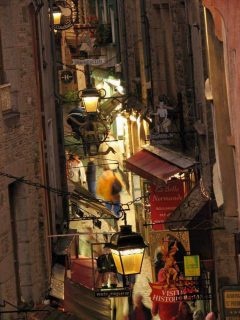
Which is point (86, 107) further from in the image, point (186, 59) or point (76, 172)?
point (186, 59)

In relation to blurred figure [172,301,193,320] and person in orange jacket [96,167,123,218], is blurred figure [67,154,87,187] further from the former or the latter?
blurred figure [172,301,193,320]

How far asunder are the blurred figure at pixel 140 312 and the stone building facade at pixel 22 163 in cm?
470

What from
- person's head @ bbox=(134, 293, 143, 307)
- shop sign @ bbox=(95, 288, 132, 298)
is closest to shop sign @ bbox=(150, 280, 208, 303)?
shop sign @ bbox=(95, 288, 132, 298)

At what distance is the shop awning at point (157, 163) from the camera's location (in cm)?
2519

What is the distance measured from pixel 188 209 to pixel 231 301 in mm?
5992

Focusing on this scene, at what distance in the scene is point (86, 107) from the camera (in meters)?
32.6

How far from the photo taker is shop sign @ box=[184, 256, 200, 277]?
846 inches

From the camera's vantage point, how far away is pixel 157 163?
87.6ft

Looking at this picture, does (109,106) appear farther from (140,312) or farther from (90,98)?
(140,312)

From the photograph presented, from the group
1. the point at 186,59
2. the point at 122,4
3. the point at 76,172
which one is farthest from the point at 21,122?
the point at 122,4

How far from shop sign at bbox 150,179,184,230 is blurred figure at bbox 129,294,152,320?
1.81 metres

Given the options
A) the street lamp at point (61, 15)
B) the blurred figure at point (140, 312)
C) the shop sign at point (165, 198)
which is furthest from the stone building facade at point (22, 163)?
the street lamp at point (61, 15)

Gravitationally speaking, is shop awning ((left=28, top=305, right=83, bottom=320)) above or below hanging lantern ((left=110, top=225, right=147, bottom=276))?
below

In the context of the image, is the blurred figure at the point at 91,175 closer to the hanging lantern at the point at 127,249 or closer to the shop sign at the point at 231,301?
the hanging lantern at the point at 127,249
